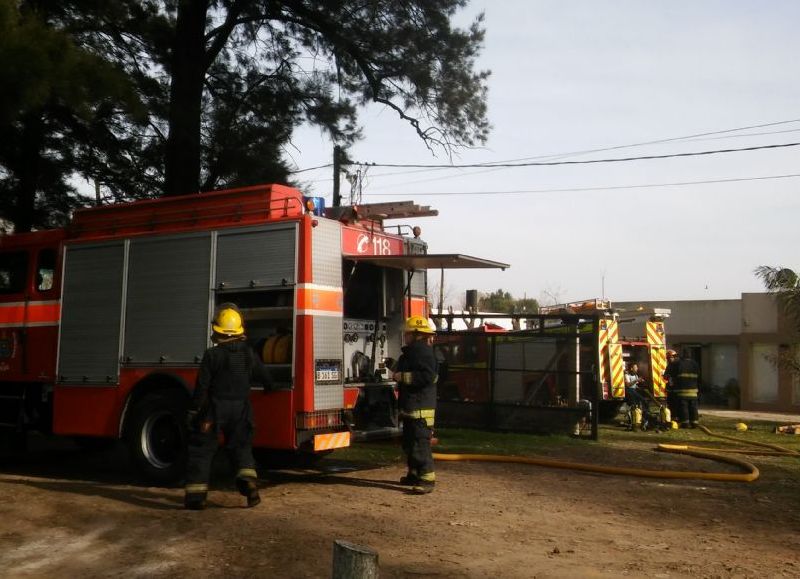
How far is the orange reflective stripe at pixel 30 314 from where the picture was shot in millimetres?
9523

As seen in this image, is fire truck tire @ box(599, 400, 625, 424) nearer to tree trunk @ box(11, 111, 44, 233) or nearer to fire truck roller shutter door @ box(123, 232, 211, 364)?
fire truck roller shutter door @ box(123, 232, 211, 364)

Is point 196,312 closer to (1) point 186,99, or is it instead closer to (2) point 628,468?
(2) point 628,468

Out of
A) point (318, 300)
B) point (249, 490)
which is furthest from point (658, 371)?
point (249, 490)

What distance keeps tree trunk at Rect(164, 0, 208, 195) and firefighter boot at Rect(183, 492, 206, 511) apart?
7327mm

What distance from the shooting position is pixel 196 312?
825cm

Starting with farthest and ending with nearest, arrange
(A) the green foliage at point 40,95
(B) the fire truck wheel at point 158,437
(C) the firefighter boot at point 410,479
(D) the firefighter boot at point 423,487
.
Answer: (A) the green foliage at point 40,95
(B) the fire truck wheel at point 158,437
(C) the firefighter boot at point 410,479
(D) the firefighter boot at point 423,487

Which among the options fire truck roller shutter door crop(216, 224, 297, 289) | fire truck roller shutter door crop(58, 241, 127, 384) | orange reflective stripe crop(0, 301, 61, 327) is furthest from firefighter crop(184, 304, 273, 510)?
orange reflective stripe crop(0, 301, 61, 327)

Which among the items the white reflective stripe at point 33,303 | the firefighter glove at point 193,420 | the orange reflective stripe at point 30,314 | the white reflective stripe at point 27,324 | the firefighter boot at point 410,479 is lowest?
the firefighter boot at point 410,479

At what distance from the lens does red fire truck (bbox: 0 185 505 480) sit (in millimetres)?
7727

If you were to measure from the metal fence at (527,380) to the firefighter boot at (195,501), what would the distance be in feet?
22.1

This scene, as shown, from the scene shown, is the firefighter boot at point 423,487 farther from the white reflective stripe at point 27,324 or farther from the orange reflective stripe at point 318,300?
the white reflective stripe at point 27,324

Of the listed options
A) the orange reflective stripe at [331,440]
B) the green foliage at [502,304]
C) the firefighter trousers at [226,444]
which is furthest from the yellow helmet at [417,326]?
the green foliage at [502,304]

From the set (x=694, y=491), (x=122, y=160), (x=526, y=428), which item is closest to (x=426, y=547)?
(x=694, y=491)

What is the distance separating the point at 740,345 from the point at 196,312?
23.6 meters
